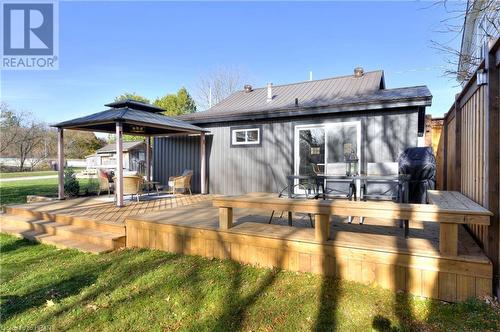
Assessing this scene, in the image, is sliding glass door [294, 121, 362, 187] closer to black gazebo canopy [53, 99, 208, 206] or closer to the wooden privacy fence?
the wooden privacy fence

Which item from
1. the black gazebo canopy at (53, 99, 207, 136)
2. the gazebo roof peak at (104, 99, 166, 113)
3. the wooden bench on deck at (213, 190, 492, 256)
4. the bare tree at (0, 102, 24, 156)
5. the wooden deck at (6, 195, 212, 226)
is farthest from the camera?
the bare tree at (0, 102, 24, 156)

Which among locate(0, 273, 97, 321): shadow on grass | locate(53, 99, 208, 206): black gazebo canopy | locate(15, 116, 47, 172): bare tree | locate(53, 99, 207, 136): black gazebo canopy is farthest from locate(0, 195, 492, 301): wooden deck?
locate(15, 116, 47, 172): bare tree

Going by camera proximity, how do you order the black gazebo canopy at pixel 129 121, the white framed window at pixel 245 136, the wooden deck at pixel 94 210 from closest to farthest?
1. the wooden deck at pixel 94 210
2. the black gazebo canopy at pixel 129 121
3. the white framed window at pixel 245 136

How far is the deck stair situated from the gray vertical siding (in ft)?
13.9

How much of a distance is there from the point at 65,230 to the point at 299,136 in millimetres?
5449

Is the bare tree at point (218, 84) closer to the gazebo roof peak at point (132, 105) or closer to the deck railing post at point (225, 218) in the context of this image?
the gazebo roof peak at point (132, 105)

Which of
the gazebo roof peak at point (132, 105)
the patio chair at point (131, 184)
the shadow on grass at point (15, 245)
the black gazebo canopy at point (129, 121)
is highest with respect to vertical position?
the gazebo roof peak at point (132, 105)

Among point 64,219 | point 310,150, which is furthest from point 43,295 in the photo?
point 310,150

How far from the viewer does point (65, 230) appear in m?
4.81

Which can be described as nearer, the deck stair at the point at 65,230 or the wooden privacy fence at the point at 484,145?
the wooden privacy fence at the point at 484,145

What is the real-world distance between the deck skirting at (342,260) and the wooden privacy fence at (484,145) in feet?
0.79

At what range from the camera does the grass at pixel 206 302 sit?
2270 millimetres

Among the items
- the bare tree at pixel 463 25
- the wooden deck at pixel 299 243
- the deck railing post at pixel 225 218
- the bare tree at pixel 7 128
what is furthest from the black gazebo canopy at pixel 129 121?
the bare tree at pixel 7 128

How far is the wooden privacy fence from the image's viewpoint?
2.38 meters
